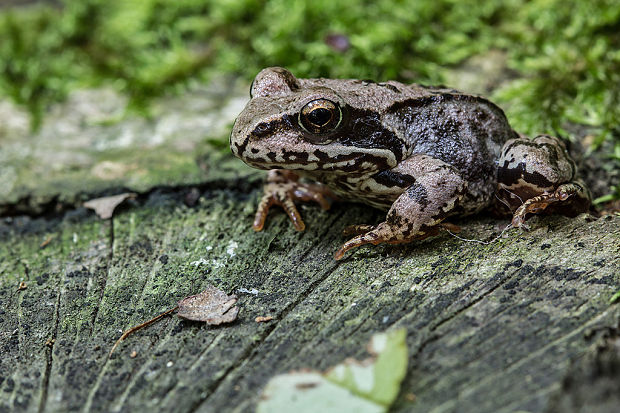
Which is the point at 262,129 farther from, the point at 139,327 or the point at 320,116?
the point at 139,327

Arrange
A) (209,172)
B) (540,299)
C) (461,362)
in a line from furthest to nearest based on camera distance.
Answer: (209,172)
(540,299)
(461,362)

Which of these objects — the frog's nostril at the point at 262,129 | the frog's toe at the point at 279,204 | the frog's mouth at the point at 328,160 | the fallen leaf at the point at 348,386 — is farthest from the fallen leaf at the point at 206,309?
the frog's nostril at the point at 262,129

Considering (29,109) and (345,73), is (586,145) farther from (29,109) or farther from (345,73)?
(29,109)

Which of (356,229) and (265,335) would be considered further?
(356,229)

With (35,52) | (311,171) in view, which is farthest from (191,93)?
(311,171)

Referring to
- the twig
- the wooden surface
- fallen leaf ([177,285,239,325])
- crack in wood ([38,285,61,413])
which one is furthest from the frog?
crack in wood ([38,285,61,413])

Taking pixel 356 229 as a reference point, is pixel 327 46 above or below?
above

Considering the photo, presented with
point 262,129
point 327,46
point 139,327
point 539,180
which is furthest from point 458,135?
point 139,327
